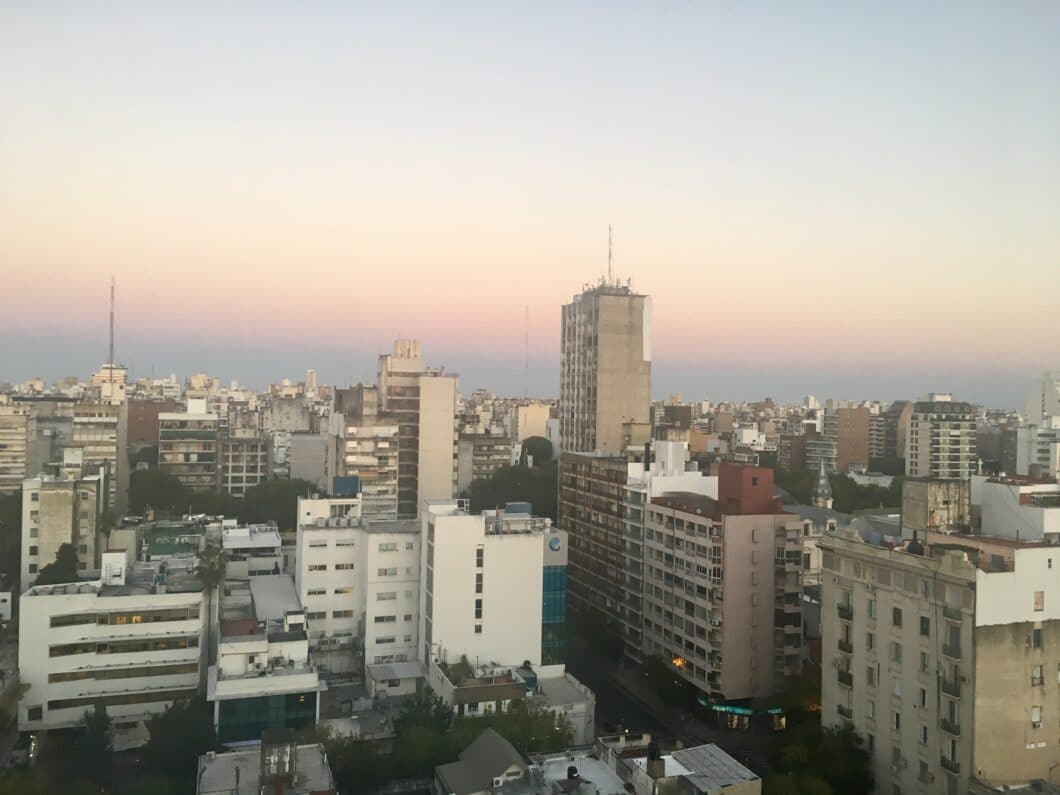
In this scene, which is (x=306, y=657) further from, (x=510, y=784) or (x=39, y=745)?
(x=510, y=784)

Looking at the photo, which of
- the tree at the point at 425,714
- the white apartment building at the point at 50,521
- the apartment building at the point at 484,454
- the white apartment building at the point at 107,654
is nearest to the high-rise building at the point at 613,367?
the apartment building at the point at 484,454

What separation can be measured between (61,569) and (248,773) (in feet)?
61.1

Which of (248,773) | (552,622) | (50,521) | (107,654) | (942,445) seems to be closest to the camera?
(248,773)

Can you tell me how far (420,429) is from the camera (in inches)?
1980

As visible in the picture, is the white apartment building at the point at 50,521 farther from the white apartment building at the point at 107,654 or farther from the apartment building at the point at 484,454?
the apartment building at the point at 484,454

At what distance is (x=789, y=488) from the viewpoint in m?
61.2

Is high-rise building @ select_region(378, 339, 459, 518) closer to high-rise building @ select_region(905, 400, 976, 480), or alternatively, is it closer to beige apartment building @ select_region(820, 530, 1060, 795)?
beige apartment building @ select_region(820, 530, 1060, 795)

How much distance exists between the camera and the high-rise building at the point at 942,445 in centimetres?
7000

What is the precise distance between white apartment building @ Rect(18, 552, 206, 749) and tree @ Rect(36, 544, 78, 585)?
23.0 ft

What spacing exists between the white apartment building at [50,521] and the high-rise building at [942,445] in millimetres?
57042

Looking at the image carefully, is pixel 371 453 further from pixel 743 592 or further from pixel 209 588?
pixel 743 592

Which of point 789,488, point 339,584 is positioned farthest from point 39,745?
point 789,488

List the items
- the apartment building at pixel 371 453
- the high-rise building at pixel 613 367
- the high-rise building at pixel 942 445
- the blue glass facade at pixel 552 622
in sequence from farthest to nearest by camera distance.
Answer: the high-rise building at pixel 942 445
the high-rise building at pixel 613 367
the apartment building at pixel 371 453
the blue glass facade at pixel 552 622

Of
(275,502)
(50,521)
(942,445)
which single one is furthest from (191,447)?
(942,445)
